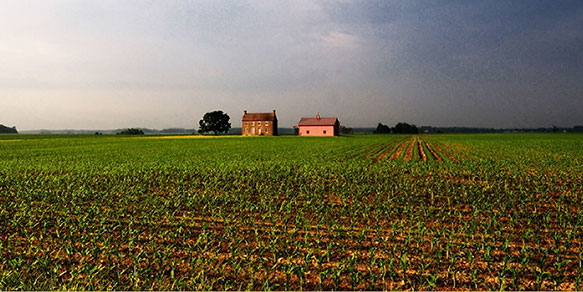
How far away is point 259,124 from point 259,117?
2.78 meters

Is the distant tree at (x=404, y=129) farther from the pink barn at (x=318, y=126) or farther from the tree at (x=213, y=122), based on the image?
the tree at (x=213, y=122)

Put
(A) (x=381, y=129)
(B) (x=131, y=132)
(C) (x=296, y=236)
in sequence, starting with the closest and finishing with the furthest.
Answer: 1. (C) (x=296, y=236)
2. (B) (x=131, y=132)
3. (A) (x=381, y=129)

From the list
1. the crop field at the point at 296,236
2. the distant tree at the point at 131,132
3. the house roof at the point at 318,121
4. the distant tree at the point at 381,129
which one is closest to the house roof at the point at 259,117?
the house roof at the point at 318,121

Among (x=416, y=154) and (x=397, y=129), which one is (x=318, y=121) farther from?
(x=397, y=129)

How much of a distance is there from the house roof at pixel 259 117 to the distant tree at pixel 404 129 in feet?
299

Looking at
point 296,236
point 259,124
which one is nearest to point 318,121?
point 259,124

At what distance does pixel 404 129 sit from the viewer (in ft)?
559

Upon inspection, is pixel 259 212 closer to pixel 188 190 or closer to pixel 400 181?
pixel 188 190

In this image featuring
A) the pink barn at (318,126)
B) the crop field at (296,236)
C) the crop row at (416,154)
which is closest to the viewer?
the crop field at (296,236)

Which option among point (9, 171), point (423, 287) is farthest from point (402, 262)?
point (9, 171)

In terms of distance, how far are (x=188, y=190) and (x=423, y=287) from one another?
36.1 ft

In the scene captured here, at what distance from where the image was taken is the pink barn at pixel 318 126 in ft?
323

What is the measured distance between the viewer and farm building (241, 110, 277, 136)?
10594 centimetres

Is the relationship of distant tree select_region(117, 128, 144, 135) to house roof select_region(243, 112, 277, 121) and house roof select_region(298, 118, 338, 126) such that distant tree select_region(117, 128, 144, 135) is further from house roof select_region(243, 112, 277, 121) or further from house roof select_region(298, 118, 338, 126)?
house roof select_region(298, 118, 338, 126)
